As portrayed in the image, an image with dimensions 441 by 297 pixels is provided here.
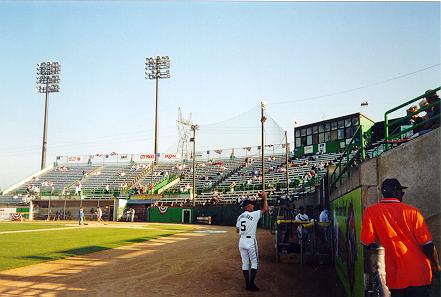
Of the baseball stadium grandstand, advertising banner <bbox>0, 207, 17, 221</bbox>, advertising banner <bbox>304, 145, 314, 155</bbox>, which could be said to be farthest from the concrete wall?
advertising banner <bbox>0, 207, 17, 221</bbox>

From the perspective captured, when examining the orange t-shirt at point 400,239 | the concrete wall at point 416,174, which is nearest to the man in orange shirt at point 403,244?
the orange t-shirt at point 400,239

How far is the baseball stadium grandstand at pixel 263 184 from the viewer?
246 inches

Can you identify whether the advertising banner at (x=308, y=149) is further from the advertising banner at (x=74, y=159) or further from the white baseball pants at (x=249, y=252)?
the advertising banner at (x=74, y=159)

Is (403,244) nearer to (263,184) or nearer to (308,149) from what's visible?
(263,184)

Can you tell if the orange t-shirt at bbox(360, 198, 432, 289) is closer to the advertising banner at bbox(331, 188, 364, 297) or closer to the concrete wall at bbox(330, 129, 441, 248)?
the advertising banner at bbox(331, 188, 364, 297)

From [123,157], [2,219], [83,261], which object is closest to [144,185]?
[123,157]

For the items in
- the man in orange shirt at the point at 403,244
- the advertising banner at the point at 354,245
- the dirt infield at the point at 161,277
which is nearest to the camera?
the man in orange shirt at the point at 403,244

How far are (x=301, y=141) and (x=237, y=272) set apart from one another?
36702 millimetres

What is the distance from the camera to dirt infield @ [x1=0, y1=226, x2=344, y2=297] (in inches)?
338

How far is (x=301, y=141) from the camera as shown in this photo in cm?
4634

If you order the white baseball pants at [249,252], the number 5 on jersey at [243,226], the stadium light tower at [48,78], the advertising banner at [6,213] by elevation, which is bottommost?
the advertising banner at [6,213]

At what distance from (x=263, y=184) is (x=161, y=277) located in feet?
74.6

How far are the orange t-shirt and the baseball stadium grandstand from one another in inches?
13.0

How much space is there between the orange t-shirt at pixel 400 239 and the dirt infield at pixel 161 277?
4.78m
